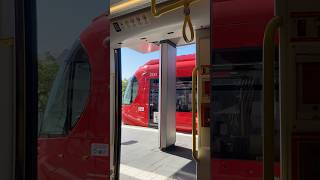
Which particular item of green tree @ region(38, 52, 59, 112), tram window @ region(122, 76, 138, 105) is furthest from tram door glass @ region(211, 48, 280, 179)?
tram window @ region(122, 76, 138, 105)

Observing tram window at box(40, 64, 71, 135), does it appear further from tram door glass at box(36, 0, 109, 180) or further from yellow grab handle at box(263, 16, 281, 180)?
yellow grab handle at box(263, 16, 281, 180)

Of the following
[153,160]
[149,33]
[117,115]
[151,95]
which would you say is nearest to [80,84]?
[117,115]

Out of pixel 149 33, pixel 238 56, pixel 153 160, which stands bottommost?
pixel 153 160

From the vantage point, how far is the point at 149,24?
166 inches

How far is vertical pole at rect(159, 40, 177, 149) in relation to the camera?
865cm

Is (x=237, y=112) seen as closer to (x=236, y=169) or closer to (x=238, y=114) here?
(x=238, y=114)

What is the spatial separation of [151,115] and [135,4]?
8772 millimetres

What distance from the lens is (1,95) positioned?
1.69 metres

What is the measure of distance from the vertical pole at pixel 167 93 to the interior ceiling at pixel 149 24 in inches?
155

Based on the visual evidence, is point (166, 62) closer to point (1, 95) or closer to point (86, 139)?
point (86, 139)

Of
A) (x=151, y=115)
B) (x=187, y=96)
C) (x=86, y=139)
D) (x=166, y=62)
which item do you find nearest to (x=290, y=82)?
(x=86, y=139)

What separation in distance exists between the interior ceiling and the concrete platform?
249cm

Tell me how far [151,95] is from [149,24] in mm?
8642

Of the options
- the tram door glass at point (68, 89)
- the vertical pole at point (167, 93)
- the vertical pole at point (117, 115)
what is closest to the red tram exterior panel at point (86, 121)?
the tram door glass at point (68, 89)
